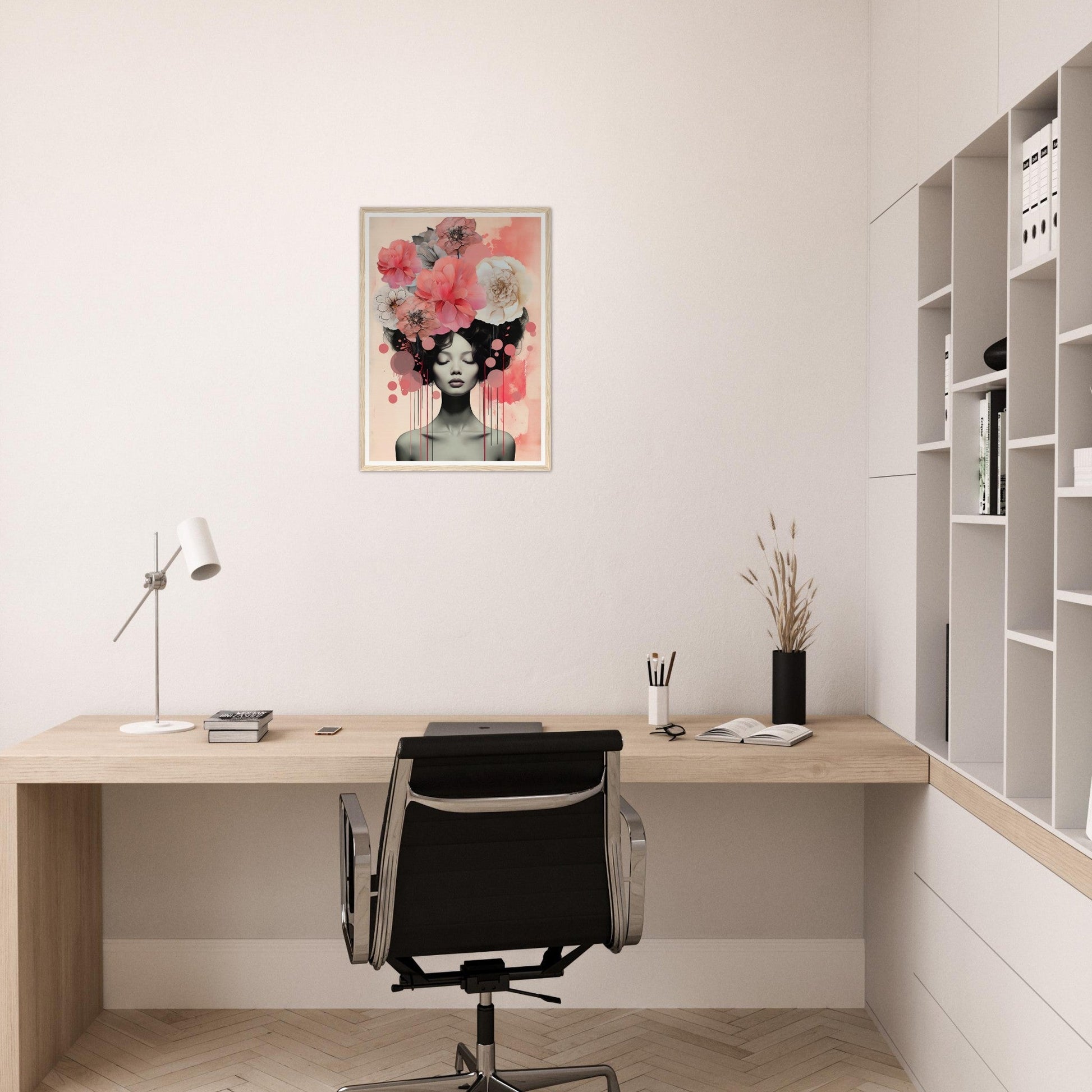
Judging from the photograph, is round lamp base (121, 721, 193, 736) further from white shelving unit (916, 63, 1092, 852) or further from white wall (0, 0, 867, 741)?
white shelving unit (916, 63, 1092, 852)

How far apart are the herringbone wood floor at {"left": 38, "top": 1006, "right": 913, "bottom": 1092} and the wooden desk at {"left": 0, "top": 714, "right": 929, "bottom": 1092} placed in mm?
193

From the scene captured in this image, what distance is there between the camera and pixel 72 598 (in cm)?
305

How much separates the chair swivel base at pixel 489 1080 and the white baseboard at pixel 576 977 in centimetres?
62

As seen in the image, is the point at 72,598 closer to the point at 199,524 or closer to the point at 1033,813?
the point at 199,524

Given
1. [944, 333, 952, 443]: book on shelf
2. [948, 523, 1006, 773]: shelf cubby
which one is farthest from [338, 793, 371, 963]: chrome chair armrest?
[944, 333, 952, 443]: book on shelf

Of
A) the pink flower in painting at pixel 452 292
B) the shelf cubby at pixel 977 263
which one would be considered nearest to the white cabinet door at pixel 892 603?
the shelf cubby at pixel 977 263

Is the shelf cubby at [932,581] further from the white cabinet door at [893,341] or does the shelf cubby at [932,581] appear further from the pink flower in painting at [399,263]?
the pink flower in painting at [399,263]

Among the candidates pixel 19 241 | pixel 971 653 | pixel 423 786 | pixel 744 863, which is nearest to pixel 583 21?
pixel 19 241

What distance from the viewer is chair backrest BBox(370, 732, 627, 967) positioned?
194cm

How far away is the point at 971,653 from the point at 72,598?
2.46 m

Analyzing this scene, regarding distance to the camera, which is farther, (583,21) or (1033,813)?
(583,21)

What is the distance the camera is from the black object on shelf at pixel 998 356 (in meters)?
2.21

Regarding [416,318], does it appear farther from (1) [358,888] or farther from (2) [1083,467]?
(2) [1083,467]

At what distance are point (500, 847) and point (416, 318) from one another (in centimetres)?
163
